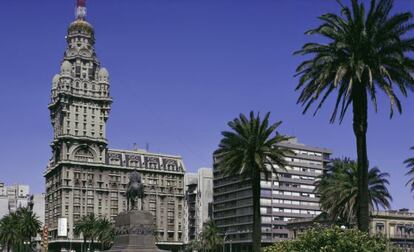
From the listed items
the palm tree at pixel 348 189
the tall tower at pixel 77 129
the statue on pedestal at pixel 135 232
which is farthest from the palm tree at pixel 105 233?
the statue on pedestal at pixel 135 232

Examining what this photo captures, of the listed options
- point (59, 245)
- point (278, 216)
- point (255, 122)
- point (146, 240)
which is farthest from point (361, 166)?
point (59, 245)

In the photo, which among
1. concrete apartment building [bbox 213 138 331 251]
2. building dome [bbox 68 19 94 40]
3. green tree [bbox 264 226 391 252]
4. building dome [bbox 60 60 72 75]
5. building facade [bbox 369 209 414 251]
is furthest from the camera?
building dome [bbox 68 19 94 40]

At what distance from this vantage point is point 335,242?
111ft

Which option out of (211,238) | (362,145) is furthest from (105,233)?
(362,145)

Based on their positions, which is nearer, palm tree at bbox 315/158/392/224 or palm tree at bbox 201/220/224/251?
palm tree at bbox 315/158/392/224

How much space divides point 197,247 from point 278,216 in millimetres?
24335

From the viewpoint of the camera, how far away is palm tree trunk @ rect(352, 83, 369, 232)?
3941 centimetres

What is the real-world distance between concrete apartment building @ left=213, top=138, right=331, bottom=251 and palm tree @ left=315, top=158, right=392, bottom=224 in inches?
3498

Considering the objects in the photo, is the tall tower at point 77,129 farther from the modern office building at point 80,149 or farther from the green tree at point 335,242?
the green tree at point 335,242

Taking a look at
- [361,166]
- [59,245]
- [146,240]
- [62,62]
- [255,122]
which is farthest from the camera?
[62,62]

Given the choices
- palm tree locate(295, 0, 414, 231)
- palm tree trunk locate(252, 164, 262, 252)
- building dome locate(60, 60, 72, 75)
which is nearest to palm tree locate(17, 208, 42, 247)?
building dome locate(60, 60, 72, 75)

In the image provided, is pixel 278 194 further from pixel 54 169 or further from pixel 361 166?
pixel 361 166

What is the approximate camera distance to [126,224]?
5169 cm

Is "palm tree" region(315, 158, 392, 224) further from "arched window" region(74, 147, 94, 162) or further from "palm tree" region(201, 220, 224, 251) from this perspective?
"arched window" region(74, 147, 94, 162)
